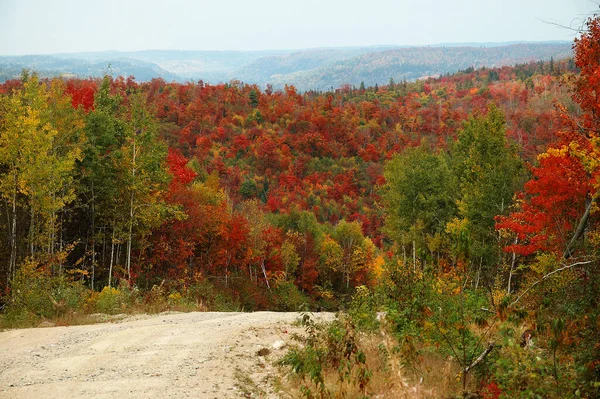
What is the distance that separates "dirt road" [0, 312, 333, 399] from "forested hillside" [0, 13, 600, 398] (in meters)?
1.53

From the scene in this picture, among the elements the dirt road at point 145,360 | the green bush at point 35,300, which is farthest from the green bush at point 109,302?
the dirt road at point 145,360

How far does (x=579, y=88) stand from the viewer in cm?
1584

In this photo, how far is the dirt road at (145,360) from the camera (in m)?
8.55

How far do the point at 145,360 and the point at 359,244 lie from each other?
5559cm

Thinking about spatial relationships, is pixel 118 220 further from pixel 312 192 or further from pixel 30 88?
pixel 312 192

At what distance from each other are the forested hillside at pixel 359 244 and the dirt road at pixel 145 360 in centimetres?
153

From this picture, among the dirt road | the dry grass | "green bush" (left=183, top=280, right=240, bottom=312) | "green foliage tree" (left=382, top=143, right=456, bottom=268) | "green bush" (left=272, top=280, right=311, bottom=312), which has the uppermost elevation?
the dry grass

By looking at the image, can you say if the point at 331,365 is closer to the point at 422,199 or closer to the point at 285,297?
the point at 422,199

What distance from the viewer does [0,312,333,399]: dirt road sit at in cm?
855

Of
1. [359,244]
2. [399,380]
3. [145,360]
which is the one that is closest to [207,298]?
[145,360]

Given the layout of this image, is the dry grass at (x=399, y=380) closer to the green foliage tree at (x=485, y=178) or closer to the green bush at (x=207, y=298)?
the green bush at (x=207, y=298)

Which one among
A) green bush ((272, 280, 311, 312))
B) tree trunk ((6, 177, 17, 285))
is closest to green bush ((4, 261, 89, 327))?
tree trunk ((6, 177, 17, 285))

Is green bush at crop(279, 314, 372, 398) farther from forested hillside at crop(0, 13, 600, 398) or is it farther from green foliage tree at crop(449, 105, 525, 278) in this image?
green foliage tree at crop(449, 105, 525, 278)

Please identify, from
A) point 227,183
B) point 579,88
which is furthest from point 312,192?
point 579,88
